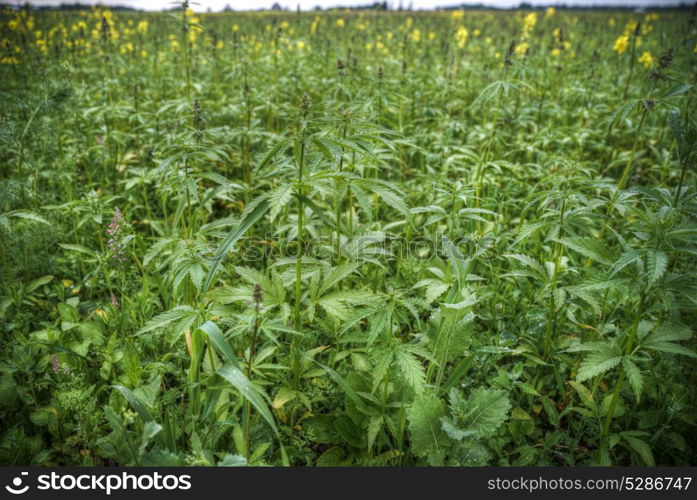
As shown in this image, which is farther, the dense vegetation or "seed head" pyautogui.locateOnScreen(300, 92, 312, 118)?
the dense vegetation

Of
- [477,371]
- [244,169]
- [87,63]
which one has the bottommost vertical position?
[477,371]

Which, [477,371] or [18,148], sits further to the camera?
[18,148]

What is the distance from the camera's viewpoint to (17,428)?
201cm

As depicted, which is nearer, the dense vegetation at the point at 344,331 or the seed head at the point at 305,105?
the seed head at the point at 305,105

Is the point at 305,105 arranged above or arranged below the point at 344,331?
above

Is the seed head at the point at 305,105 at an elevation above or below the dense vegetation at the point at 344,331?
above

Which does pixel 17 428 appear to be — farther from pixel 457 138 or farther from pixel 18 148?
pixel 457 138

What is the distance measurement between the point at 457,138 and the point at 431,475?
4.17 meters

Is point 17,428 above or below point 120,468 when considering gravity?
below

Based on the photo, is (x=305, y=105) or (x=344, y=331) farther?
(x=344, y=331)

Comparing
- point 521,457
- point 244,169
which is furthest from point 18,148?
point 521,457

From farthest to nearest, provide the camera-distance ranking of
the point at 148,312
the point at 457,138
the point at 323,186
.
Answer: the point at 457,138 < the point at 148,312 < the point at 323,186

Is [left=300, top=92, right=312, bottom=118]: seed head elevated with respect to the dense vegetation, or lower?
elevated

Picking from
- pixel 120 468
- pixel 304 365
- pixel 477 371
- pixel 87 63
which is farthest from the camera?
pixel 87 63
